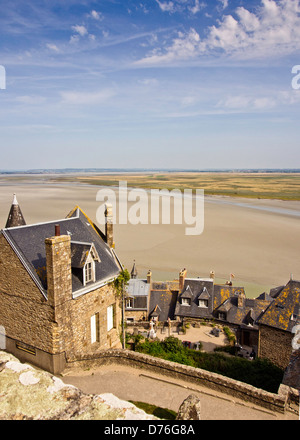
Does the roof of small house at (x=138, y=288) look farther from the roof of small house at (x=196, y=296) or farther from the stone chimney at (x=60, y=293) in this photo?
the stone chimney at (x=60, y=293)

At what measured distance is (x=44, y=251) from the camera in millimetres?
13477

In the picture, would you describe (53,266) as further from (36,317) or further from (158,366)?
(158,366)

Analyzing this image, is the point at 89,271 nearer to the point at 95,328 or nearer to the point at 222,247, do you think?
the point at 95,328

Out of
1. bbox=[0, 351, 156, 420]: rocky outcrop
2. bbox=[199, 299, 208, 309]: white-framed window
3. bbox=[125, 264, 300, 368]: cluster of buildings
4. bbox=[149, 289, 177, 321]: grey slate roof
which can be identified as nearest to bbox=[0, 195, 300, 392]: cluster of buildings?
bbox=[125, 264, 300, 368]: cluster of buildings

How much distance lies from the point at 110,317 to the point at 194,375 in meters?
5.57

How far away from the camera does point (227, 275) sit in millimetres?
34969

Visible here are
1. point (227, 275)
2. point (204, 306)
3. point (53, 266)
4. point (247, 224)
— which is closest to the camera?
point (53, 266)

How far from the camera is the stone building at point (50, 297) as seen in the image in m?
11.7

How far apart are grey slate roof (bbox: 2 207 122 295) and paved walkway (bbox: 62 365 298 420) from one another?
11.4 feet

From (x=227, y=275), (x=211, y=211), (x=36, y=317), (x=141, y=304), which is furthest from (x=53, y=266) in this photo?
(x=211, y=211)

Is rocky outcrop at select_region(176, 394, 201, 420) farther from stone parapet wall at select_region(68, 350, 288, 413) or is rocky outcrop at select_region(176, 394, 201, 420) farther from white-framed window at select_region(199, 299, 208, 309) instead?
white-framed window at select_region(199, 299, 208, 309)

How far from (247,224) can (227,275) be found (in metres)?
26.8

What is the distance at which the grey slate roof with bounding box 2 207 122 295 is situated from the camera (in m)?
12.5
